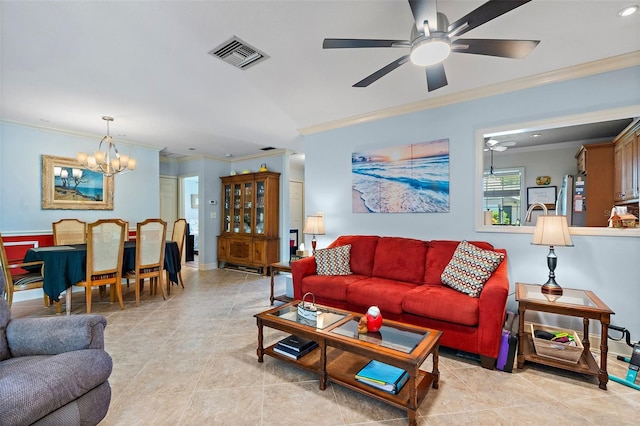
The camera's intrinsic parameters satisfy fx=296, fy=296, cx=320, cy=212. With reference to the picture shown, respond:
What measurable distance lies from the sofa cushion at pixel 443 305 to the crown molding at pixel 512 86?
79.8 inches

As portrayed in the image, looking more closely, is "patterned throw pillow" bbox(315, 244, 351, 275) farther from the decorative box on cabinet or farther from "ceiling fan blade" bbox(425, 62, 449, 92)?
the decorative box on cabinet

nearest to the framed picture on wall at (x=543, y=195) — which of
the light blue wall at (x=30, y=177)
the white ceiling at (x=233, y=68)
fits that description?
the white ceiling at (x=233, y=68)

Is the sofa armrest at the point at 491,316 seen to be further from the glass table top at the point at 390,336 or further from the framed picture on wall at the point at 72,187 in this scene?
the framed picture on wall at the point at 72,187

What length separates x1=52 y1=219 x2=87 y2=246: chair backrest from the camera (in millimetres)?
4094

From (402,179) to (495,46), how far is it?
6.35 feet

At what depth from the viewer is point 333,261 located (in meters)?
3.38

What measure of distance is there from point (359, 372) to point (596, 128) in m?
4.48

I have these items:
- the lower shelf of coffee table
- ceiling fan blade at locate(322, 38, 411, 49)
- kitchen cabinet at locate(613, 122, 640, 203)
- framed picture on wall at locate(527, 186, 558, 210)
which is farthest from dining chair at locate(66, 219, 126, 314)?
framed picture on wall at locate(527, 186, 558, 210)

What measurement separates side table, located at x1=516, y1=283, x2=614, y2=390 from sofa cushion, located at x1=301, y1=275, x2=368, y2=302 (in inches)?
57.6

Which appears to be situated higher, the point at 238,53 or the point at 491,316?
the point at 238,53

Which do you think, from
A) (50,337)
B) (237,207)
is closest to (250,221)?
(237,207)

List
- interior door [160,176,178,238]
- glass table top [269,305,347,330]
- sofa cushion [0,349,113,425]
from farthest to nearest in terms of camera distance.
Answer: interior door [160,176,178,238]
glass table top [269,305,347,330]
sofa cushion [0,349,113,425]

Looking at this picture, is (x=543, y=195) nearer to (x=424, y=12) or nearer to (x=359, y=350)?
(x=424, y=12)

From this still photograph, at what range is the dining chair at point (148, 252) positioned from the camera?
12.3 feet
